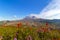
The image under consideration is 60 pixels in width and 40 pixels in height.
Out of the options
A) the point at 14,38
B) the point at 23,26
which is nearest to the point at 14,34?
the point at 14,38

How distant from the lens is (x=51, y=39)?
4.57m

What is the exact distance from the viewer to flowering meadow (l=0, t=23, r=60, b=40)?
4285 millimetres

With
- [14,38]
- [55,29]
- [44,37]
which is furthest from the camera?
[55,29]

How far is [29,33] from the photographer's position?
4355mm

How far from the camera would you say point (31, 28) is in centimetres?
452

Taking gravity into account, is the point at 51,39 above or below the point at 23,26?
below

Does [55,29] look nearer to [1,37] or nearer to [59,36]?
[59,36]

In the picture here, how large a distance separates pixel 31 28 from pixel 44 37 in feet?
1.25

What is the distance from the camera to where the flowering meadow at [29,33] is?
14.1 ft

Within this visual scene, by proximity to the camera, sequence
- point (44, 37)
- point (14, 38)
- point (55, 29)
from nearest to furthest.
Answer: point (14, 38) < point (44, 37) < point (55, 29)

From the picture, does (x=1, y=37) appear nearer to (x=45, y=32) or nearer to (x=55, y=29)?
(x=45, y=32)

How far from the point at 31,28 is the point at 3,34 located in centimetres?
69

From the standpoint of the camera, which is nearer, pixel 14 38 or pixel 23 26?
pixel 14 38

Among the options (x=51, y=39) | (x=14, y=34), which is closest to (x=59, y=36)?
(x=51, y=39)
